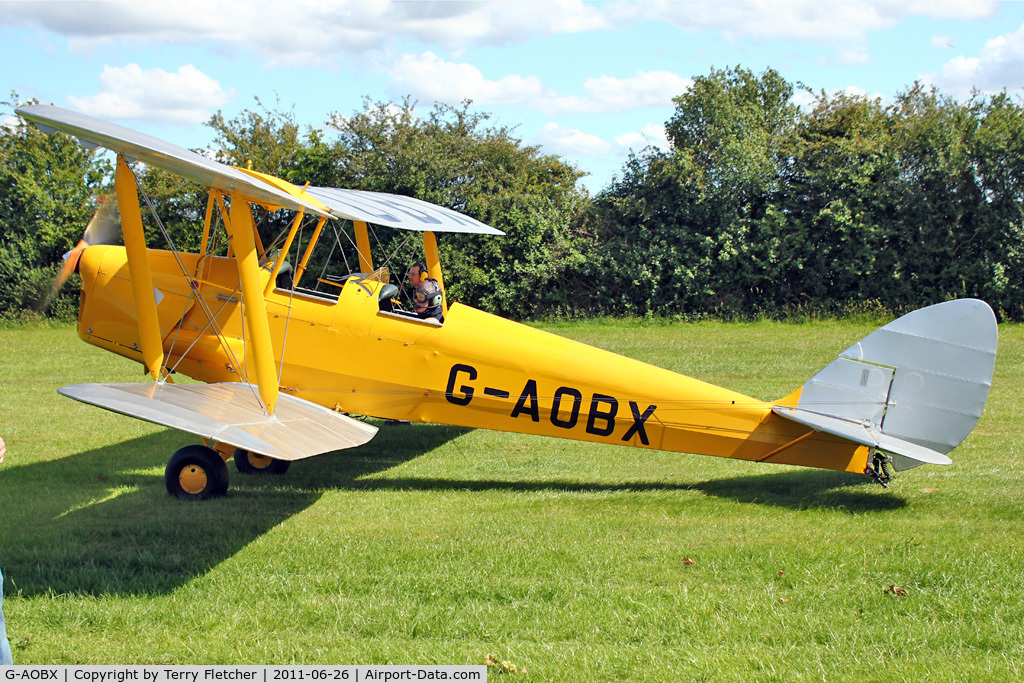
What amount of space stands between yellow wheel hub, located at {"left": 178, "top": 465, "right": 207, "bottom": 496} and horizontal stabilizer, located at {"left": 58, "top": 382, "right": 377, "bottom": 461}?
2.13 feet

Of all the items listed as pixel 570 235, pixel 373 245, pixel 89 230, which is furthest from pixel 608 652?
pixel 570 235

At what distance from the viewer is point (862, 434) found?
6.36 m

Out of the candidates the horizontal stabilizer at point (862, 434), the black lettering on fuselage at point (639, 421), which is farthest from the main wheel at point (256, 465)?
the horizontal stabilizer at point (862, 434)

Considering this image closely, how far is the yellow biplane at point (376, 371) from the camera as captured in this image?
6238 millimetres

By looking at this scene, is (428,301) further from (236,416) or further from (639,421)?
(639,421)

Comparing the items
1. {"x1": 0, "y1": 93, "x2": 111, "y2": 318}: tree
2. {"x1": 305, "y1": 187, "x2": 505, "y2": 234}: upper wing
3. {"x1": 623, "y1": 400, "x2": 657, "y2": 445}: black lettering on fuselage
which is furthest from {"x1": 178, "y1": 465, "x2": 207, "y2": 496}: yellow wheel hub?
{"x1": 0, "y1": 93, "x2": 111, "y2": 318}: tree

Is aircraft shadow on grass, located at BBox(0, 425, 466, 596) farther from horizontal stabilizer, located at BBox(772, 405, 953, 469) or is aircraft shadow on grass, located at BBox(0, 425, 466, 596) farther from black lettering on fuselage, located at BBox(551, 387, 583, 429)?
horizontal stabilizer, located at BBox(772, 405, 953, 469)

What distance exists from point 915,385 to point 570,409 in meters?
2.72

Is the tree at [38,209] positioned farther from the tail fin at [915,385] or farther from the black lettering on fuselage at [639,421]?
the tail fin at [915,385]

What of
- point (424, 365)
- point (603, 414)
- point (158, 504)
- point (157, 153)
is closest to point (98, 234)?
point (157, 153)

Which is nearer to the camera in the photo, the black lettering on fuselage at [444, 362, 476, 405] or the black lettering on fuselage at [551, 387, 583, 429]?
the black lettering on fuselage at [551, 387, 583, 429]

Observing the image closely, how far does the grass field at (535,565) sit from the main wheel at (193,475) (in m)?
0.14

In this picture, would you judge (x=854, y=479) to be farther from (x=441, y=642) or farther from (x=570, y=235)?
(x=570, y=235)

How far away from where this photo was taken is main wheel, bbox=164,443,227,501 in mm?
6824
